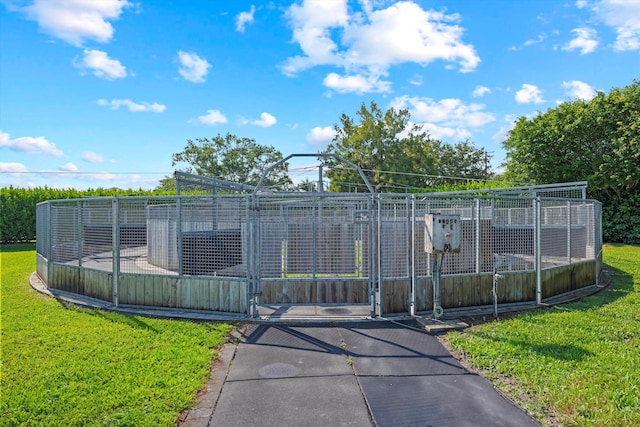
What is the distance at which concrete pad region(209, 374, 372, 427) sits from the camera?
3002 mm

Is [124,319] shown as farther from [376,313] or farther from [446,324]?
[446,324]

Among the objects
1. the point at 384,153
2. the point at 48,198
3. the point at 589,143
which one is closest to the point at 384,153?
the point at 384,153

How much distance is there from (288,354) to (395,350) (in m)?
1.29

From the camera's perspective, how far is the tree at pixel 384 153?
28984 millimetres

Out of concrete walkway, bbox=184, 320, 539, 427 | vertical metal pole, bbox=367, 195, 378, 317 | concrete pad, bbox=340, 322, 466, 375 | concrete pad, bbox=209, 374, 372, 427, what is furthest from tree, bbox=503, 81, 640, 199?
concrete pad, bbox=209, 374, 372, 427

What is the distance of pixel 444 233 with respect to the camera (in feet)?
17.3

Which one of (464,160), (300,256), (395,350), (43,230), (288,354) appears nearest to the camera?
(288,354)

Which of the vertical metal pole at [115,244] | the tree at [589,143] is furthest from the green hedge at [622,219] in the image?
the vertical metal pole at [115,244]

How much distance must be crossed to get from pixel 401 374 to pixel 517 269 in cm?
374

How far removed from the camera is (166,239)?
7316 mm

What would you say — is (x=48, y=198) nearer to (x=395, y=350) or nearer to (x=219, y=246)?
(x=219, y=246)

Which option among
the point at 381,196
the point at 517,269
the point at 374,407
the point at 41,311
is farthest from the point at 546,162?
the point at 41,311

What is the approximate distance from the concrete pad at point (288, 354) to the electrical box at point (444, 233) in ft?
6.25

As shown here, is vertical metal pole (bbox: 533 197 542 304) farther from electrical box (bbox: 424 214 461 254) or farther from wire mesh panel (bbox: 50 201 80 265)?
wire mesh panel (bbox: 50 201 80 265)
